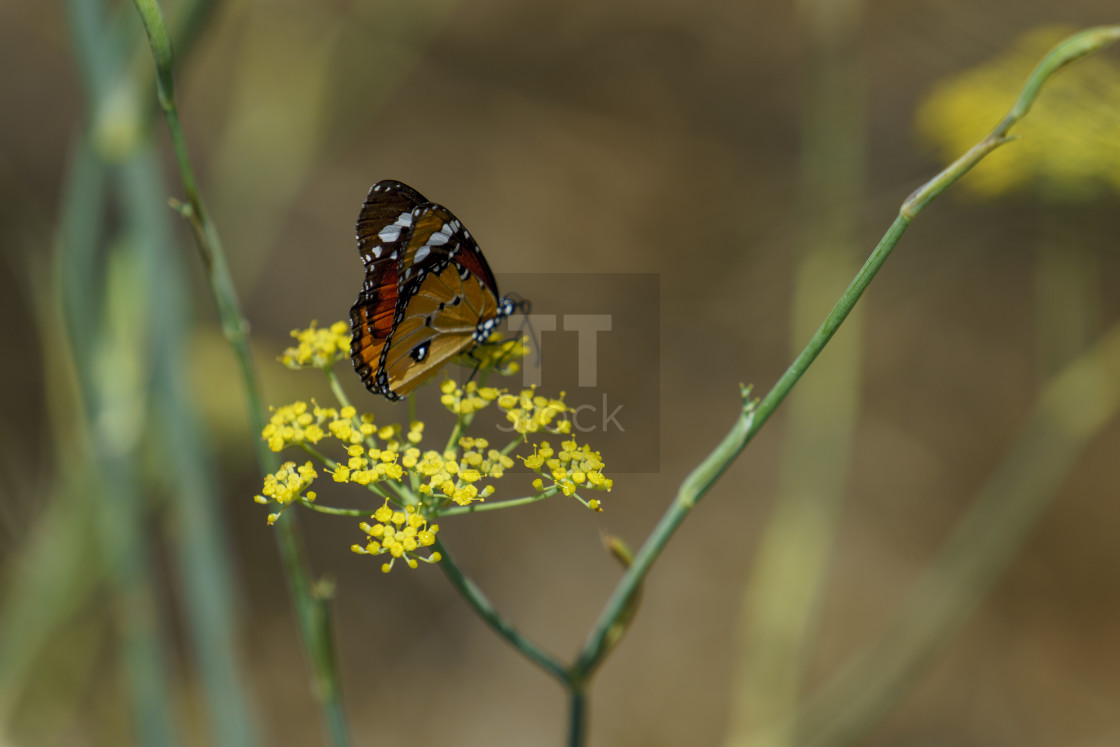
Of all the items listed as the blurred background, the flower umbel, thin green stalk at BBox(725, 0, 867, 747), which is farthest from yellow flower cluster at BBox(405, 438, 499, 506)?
thin green stalk at BBox(725, 0, 867, 747)

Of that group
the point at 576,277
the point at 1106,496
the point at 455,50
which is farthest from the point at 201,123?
the point at 1106,496

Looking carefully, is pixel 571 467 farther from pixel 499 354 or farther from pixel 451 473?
pixel 499 354

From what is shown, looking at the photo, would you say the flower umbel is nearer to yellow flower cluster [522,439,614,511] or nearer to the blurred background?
yellow flower cluster [522,439,614,511]

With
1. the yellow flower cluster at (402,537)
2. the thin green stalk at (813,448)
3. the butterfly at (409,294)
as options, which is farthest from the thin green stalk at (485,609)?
the thin green stalk at (813,448)

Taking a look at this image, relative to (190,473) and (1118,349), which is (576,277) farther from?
(190,473)

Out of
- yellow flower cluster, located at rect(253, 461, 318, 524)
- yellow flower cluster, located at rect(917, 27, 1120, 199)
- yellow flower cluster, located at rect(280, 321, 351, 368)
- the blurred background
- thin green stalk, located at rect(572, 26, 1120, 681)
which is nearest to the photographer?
thin green stalk, located at rect(572, 26, 1120, 681)

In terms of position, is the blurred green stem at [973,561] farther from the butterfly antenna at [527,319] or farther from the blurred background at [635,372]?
the butterfly antenna at [527,319]
